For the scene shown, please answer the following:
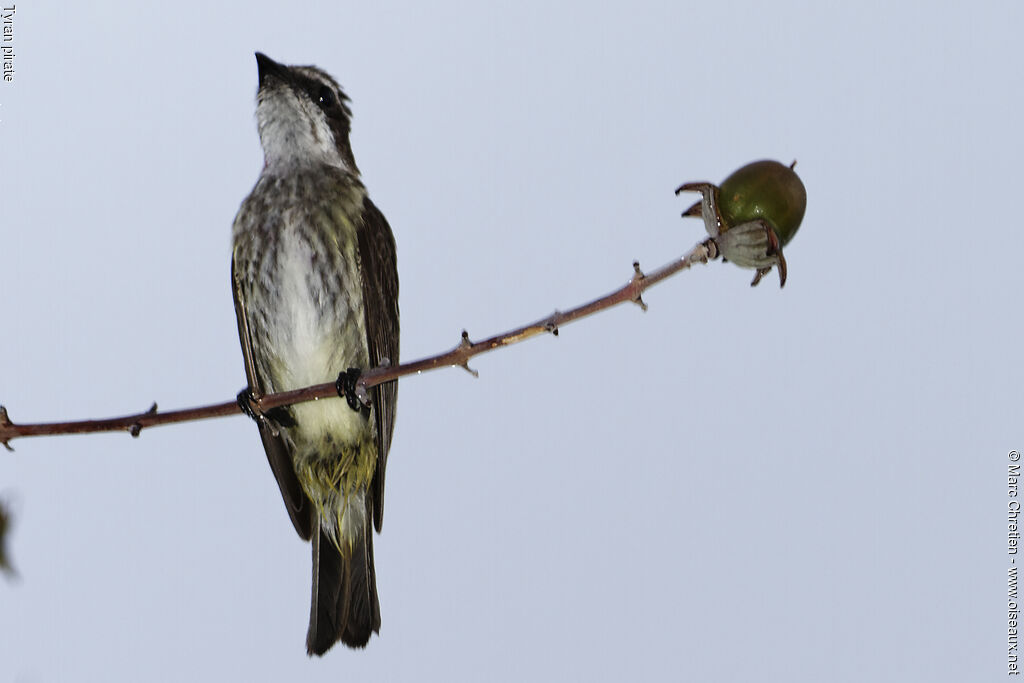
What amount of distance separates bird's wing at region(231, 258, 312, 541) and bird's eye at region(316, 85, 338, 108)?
2.38ft

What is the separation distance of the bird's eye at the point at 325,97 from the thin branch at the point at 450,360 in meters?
2.15

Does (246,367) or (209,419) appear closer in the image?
(209,419)

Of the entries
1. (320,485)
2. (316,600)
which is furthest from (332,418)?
(316,600)

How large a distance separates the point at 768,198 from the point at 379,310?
2.35 metres

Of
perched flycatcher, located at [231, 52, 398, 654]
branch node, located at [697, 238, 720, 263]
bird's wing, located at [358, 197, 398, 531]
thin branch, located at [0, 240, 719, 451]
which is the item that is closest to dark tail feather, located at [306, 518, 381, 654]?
perched flycatcher, located at [231, 52, 398, 654]

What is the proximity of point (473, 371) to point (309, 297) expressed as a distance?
217 cm

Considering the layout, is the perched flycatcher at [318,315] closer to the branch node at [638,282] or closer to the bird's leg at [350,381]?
the bird's leg at [350,381]

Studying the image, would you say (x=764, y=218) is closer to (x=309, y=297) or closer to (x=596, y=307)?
(x=596, y=307)

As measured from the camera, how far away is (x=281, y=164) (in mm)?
4410

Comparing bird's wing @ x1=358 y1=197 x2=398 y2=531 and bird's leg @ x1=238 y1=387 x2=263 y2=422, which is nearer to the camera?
bird's leg @ x1=238 y1=387 x2=263 y2=422

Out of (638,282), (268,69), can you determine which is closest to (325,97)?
(268,69)

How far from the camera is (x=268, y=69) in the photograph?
4.15 metres

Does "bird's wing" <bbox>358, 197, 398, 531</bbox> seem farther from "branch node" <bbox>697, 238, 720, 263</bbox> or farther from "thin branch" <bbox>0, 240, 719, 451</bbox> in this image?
"branch node" <bbox>697, 238, 720, 263</bbox>

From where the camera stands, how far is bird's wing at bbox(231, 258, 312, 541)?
14.3 feet
